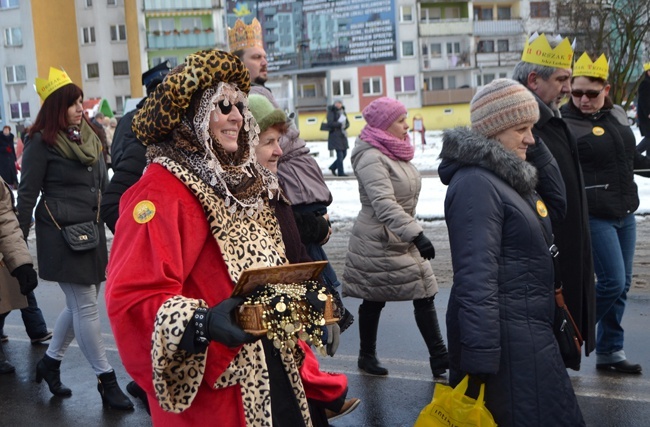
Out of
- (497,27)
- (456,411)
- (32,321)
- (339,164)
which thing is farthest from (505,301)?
(497,27)

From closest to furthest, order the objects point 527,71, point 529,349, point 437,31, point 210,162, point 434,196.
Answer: point 210,162 → point 529,349 → point 527,71 → point 434,196 → point 437,31

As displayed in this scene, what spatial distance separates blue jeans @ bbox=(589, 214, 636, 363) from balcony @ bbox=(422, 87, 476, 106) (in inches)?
2339

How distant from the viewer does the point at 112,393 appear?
5922mm

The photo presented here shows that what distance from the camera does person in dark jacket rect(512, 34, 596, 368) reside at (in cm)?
493

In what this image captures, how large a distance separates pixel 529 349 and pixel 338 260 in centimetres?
740

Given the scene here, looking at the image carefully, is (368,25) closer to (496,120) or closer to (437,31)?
(496,120)

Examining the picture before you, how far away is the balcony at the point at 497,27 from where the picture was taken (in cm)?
6856

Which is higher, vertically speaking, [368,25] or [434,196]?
[368,25]

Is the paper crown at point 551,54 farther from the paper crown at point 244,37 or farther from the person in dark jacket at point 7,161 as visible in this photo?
the person in dark jacket at point 7,161

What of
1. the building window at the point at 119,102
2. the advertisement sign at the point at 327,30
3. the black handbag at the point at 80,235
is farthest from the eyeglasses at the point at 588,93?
the building window at the point at 119,102

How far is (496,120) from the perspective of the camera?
162 inches

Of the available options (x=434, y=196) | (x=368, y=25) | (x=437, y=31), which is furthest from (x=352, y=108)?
(x=434, y=196)

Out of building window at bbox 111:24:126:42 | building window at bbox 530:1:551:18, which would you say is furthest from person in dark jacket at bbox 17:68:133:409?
building window at bbox 111:24:126:42

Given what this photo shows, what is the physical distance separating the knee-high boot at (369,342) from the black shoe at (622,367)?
1486 mm
